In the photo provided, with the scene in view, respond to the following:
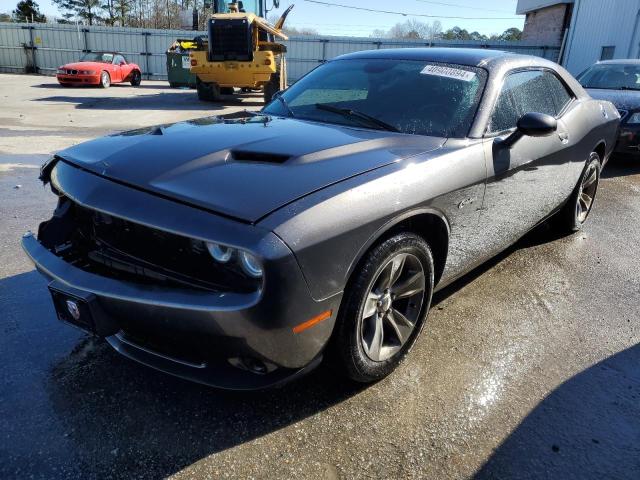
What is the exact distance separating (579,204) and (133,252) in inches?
155

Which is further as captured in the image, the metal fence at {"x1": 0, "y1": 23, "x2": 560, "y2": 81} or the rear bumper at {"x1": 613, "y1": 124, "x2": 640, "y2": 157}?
the metal fence at {"x1": 0, "y1": 23, "x2": 560, "y2": 81}

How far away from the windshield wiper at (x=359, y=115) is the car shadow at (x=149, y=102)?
10701mm

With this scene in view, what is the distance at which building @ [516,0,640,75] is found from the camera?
17.1m

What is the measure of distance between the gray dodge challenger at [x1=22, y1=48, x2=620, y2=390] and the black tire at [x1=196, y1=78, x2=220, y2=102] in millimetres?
12258

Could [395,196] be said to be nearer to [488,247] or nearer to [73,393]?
[488,247]

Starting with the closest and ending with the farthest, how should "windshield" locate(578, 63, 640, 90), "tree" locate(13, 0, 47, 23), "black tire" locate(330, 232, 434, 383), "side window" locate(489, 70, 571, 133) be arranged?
"black tire" locate(330, 232, 434, 383), "side window" locate(489, 70, 571, 133), "windshield" locate(578, 63, 640, 90), "tree" locate(13, 0, 47, 23)

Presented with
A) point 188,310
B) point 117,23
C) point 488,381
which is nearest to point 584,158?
point 488,381

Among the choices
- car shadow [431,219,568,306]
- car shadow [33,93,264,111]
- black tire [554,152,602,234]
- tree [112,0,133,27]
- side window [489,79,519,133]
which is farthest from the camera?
tree [112,0,133,27]

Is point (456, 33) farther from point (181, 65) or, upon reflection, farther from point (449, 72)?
point (449, 72)

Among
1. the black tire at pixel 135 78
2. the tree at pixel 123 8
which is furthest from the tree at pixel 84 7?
the black tire at pixel 135 78

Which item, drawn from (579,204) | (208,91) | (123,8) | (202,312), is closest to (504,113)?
(579,204)

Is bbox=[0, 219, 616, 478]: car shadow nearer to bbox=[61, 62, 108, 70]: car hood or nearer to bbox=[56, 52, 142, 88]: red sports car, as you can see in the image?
bbox=[56, 52, 142, 88]: red sports car

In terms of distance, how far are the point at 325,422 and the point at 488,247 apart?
4.94ft

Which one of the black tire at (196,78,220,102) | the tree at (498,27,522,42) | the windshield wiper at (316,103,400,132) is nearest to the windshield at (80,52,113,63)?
the black tire at (196,78,220,102)
